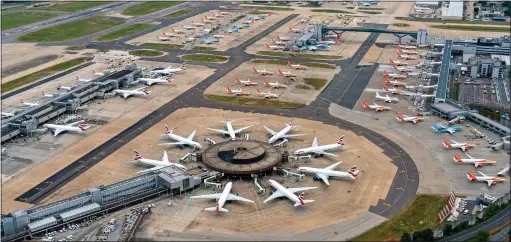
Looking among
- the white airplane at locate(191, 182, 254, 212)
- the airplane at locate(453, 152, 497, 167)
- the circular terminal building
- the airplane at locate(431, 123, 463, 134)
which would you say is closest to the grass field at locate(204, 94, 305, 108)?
the circular terminal building

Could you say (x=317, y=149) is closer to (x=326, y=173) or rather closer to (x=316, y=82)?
(x=326, y=173)

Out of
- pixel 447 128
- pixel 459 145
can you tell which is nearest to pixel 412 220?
pixel 459 145

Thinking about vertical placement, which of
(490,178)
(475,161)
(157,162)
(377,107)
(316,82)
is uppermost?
(157,162)

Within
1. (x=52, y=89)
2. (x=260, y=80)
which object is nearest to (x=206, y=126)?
(x=260, y=80)

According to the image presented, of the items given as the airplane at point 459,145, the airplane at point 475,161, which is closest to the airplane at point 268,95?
the airplane at point 459,145

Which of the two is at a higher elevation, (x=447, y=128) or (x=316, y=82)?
(x=316, y=82)

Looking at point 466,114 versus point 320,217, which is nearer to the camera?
point 320,217

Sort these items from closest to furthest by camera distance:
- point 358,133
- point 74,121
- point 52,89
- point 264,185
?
point 264,185 < point 358,133 < point 74,121 < point 52,89

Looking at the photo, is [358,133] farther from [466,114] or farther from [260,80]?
[260,80]
